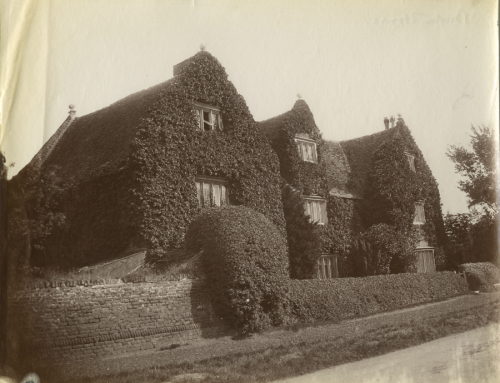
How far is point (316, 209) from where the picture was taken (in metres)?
11.7

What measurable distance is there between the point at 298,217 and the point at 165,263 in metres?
4.00

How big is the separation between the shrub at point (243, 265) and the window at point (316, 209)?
7.40 feet

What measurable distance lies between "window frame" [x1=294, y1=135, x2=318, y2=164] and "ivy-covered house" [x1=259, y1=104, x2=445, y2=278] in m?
0.02

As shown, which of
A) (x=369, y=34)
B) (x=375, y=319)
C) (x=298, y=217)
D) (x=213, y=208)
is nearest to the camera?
(x=369, y=34)

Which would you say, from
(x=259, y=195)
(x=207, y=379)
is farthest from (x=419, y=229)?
(x=207, y=379)

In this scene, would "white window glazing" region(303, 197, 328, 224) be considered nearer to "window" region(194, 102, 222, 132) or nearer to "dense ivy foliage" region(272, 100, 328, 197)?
"dense ivy foliage" region(272, 100, 328, 197)

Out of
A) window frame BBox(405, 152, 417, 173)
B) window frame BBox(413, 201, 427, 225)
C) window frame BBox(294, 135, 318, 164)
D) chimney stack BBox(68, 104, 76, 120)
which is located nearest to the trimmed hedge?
window frame BBox(413, 201, 427, 225)

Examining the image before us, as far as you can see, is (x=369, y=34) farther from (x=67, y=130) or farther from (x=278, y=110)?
(x=67, y=130)

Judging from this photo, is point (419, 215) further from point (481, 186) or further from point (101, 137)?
point (101, 137)

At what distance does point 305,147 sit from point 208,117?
2.91 meters

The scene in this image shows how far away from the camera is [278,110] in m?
7.69

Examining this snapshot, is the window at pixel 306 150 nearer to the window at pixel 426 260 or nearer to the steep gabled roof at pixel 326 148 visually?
the steep gabled roof at pixel 326 148

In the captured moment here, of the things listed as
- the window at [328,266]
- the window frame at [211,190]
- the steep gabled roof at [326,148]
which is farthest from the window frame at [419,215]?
the window frame at [211,190]

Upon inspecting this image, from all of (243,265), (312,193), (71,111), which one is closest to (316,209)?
(312,193)
